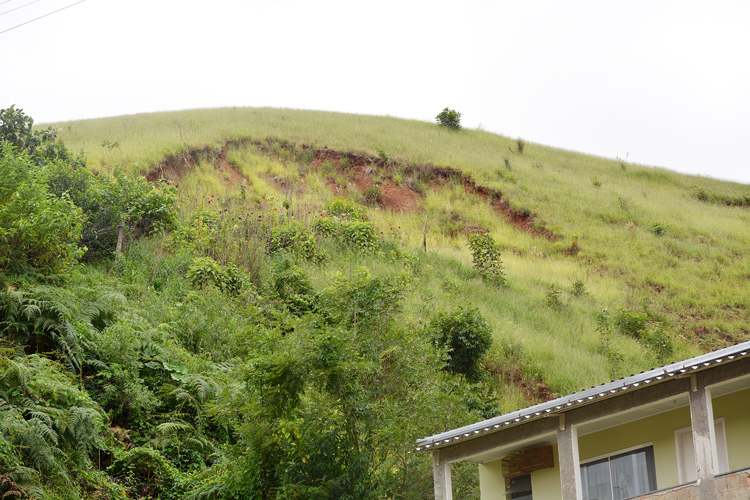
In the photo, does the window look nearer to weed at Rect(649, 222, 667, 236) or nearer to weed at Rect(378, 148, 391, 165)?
weed at Rect(649, 222, 667, 236)

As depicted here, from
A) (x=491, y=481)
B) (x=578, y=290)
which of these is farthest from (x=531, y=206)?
(x=491, y=481)

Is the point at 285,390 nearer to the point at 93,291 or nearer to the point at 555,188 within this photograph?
the point at 93,291

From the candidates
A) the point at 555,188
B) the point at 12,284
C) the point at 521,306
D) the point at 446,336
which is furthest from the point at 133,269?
the point at 555,188

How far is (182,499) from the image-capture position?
15258 millimetres

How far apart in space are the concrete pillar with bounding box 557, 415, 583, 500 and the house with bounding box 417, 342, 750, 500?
1 centimetres

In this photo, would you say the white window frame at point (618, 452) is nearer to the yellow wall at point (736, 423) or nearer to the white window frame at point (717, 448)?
the white window frame at point (717, 448)

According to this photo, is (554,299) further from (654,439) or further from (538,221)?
(654,439)

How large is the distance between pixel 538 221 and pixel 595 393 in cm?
3260

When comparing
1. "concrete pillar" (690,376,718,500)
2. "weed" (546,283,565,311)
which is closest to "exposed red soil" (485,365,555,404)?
A: "weed" (546,283,565,311)

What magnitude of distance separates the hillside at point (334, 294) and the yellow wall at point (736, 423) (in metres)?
5.66

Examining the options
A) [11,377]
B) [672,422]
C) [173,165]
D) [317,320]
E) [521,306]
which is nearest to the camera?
[672,422]

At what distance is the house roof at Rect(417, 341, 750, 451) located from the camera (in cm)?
1022

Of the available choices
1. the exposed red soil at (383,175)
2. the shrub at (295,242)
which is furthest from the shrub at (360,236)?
the exposed red soil at (383,175)

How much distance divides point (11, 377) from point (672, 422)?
11368mm
